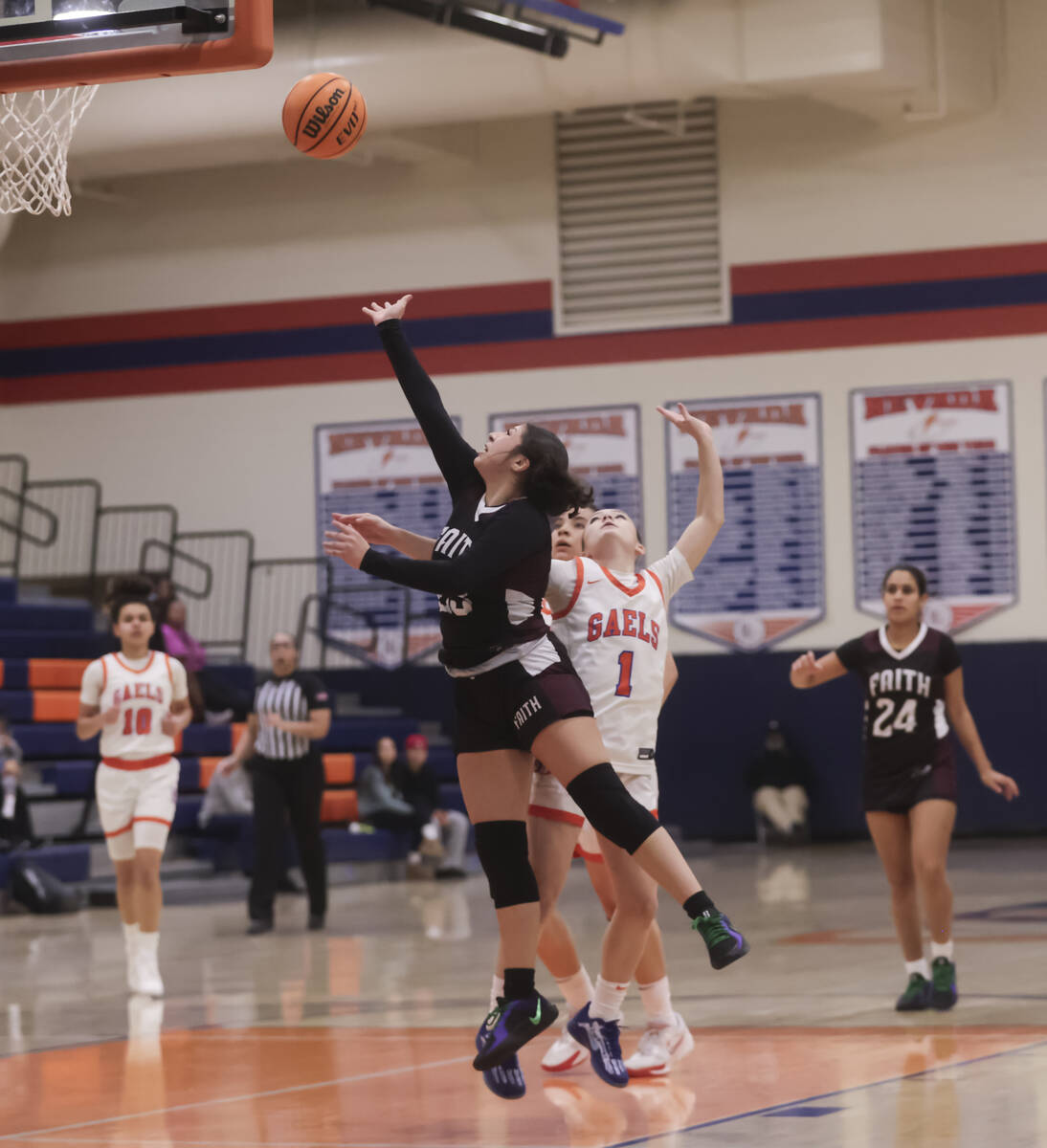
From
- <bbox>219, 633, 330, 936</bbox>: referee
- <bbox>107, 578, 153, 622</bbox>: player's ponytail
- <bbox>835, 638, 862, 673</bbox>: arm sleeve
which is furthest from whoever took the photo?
<bbox>219, 633, 330, 936</bbox>: referee

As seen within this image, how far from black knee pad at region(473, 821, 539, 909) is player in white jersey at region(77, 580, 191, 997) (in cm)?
421

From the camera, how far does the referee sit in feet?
43.3

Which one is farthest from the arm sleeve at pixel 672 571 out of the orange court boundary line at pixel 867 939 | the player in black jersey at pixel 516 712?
the orange court boundary line at pixel 867 939

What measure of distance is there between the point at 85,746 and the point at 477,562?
39.5ft

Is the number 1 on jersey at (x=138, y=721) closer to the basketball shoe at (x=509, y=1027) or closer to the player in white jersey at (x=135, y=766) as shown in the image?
the player in white jersey at (x=135, y=766)

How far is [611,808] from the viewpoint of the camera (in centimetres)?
571

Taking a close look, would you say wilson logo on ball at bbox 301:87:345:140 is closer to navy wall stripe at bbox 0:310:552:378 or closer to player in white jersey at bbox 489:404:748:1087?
player in white jersey at bbox 489:404:748:1087

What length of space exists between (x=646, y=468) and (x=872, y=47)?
510 centimetres

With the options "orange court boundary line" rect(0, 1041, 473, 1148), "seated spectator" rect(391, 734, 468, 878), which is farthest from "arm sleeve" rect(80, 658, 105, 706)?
"seated spectator" rect(391, 734, 468, 878)

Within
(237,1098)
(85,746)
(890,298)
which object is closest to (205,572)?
(85,746)

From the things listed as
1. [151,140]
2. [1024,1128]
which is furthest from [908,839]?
[151,140]

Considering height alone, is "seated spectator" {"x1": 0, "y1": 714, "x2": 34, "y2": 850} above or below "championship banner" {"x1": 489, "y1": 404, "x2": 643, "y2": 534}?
below

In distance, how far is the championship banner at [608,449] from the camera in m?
20.2

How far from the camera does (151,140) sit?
63.2 ft
